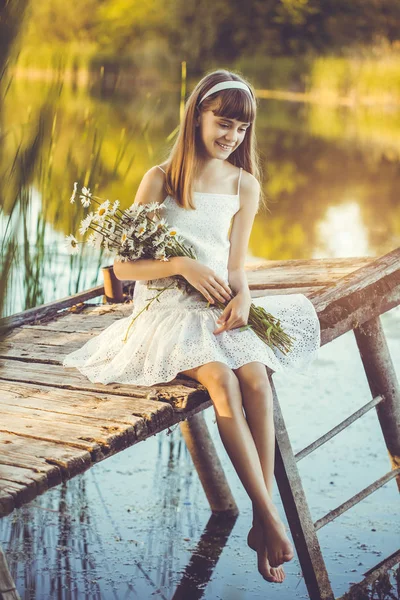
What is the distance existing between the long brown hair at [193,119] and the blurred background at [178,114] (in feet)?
1.20

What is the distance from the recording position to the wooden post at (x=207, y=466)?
3.47m

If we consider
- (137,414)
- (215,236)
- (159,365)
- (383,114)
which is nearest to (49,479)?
(137,414)

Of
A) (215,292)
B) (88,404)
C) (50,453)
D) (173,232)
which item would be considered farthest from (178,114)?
(50,453)

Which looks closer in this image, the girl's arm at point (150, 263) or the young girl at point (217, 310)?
the young girl at point (217, 310)

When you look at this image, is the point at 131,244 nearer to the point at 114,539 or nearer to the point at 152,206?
the point at 152,206

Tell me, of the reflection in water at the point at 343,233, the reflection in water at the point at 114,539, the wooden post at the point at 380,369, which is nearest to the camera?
the reflection in water at the point at 114,539

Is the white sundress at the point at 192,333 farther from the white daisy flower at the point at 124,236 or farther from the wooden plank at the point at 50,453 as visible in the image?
the wooden plank at the point at 50,453

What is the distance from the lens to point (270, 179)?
538 inches

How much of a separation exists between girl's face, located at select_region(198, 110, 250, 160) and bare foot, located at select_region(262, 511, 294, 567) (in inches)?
42.3

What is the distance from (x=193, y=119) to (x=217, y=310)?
57 cm

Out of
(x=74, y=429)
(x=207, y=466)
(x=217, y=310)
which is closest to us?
(x=74, y=429)

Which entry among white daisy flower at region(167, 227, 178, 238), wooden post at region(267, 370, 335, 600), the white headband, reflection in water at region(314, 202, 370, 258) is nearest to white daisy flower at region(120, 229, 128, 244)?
white daisy flower at region(167, 227, 178, 238)

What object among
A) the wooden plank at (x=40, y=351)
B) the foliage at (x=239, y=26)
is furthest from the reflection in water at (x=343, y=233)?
the foliage at (x=239, y=26)

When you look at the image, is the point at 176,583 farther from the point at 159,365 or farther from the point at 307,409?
the point at 307,409
